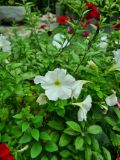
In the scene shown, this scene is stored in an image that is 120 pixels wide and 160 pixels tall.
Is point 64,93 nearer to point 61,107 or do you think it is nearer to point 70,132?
point 61,107

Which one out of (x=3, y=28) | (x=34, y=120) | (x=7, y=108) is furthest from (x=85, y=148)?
(x=3, y=28)

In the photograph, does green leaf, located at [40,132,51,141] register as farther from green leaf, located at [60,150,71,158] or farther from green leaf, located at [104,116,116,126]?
green leaf, located at [104,116,116,126]

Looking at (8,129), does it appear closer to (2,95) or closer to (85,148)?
(2,95)

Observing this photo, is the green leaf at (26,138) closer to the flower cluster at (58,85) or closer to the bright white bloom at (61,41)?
the flower cluster at (58,85)

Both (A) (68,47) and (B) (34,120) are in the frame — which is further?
(A) (68,47)

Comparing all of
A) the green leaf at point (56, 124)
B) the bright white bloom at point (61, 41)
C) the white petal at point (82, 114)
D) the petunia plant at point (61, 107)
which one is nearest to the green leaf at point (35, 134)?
the petunia plant at point (61, 107)

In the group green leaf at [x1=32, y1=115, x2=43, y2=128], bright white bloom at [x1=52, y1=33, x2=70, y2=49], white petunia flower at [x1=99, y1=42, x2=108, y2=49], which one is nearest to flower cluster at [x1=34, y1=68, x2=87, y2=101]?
green leaf at [x1=32, y1=115, x2=43, y2=128]
